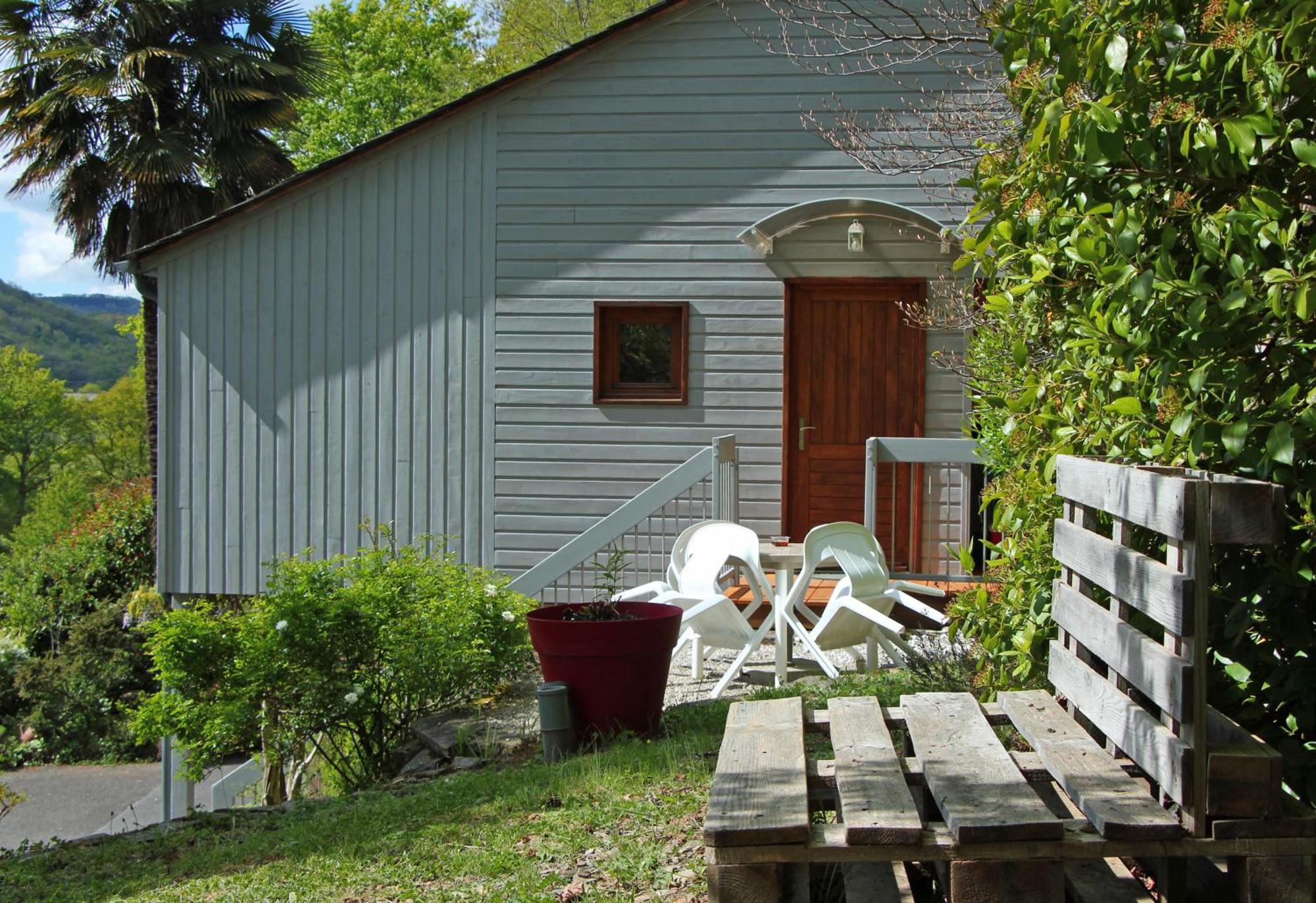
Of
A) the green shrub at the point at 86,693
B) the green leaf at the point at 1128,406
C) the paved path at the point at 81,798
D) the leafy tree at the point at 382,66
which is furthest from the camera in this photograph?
the leafy tree at the point at 382,66

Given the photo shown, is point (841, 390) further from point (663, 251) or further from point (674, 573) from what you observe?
point (674, 573)

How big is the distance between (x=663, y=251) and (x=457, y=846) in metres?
7.15

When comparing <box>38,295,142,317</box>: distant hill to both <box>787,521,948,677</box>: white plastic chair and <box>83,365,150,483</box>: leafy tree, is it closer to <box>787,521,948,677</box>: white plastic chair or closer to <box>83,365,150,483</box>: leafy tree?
<box>83,365,150,483</box>: leafy tree

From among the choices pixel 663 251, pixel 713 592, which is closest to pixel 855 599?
pixel 713 592

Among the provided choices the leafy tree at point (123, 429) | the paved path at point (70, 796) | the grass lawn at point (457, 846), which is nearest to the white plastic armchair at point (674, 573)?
the grass lawn at point (457, 846)

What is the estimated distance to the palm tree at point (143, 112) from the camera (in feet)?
54.3

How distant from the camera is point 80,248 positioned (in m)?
17.8

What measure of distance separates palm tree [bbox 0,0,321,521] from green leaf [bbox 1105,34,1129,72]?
52.5ft

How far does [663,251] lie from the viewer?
35.0 ft

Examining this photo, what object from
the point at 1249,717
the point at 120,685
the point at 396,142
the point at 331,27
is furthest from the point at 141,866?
the point at 331,27

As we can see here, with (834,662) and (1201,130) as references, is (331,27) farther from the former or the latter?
(1201,130)

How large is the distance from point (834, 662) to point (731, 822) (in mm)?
5312

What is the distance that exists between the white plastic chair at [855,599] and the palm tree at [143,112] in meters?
13.1

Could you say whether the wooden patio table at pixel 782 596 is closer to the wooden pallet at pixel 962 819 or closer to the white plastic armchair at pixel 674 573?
the white plastic armchair at pixel 674 573
